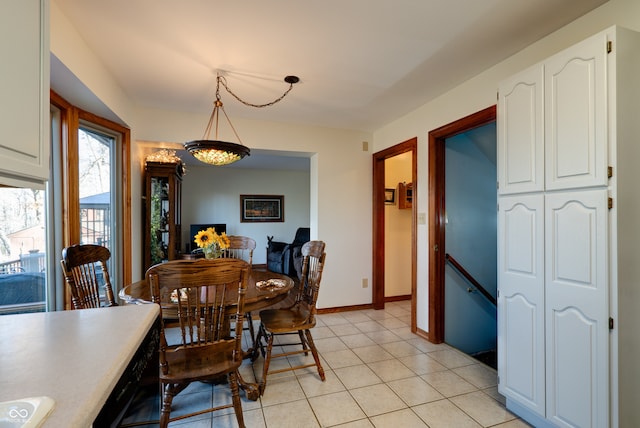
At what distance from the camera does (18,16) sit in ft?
2.91

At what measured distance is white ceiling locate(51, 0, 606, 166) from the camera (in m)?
1.72

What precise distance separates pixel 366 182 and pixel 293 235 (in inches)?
150

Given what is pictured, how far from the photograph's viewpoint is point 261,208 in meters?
7.33

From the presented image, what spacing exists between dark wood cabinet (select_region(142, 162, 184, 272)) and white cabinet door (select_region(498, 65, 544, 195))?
364cm

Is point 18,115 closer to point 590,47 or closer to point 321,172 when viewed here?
point 590,47

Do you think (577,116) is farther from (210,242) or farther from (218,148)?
(210,242)

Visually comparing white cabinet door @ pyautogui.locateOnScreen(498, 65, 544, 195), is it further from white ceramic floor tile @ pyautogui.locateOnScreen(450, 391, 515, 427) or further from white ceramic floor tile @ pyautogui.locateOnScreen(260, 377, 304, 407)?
white ceramic floor tile @ pyautogui.locateOnScreen(260, 377, 304, 407)

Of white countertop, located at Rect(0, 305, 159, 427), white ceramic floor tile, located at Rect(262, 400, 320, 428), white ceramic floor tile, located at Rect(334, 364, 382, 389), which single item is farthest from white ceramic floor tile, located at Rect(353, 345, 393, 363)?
white countertop, located at Rect(0, 305, 159, 427)

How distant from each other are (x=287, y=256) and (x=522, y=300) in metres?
4.37

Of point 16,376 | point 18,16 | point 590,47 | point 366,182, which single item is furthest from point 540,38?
point 16,376

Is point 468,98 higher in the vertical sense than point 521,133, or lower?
higher

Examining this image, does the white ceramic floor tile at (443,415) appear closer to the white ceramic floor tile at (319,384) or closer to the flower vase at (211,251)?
the white ceramic floor tile at (319,384)

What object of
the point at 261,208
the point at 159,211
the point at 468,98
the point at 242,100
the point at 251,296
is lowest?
the point at 251,296

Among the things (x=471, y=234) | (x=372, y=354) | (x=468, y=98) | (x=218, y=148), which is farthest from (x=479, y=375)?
(x=218, y=148)
